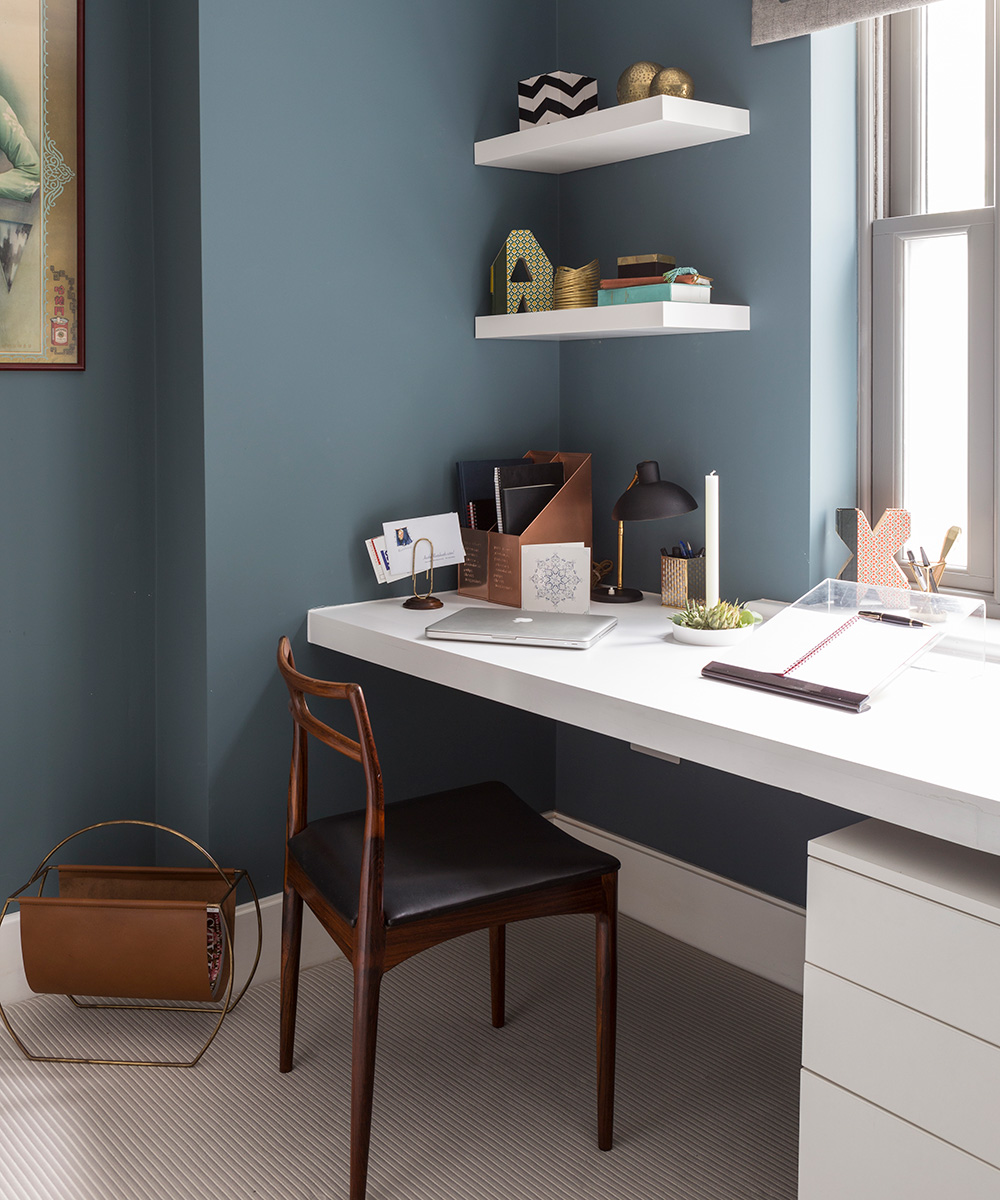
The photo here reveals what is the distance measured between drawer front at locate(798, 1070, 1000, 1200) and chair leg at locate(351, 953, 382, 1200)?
A: 0.61m

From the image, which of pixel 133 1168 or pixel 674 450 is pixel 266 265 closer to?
pixel 674 450

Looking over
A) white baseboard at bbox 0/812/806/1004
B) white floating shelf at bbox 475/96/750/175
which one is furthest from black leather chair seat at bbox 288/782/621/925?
white floating shelf at bbox 475/96/750/175

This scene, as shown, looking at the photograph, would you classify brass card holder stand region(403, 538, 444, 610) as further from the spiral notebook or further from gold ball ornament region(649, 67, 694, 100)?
gold ball ornament region(649, 67, 694, 100)

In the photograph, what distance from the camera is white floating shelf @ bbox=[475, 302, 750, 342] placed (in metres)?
2.05

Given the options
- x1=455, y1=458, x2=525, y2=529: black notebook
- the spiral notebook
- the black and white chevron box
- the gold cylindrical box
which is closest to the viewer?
the spiral notebook

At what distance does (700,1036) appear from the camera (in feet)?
6.88

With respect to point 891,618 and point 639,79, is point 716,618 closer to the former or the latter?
point 891,618

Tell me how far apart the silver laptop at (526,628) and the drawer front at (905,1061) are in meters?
0.74

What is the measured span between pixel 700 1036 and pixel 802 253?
4.96 ft

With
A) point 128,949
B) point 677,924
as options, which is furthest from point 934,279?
point 128,949

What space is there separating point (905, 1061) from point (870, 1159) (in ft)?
0.48

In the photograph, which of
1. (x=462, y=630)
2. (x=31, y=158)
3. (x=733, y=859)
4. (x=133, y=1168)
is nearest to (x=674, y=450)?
(x=462, y=630)

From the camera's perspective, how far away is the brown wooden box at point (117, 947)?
2002mm

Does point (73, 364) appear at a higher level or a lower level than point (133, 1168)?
higher
